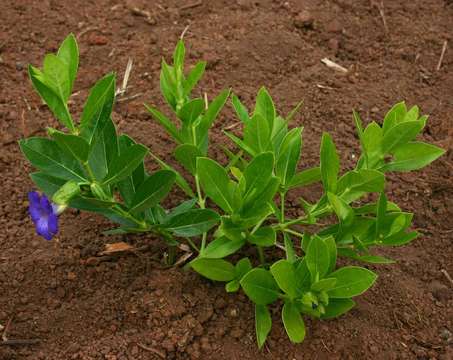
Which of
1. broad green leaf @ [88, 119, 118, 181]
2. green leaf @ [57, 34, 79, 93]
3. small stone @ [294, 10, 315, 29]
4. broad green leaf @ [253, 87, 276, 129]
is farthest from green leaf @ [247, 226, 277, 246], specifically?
small stone @ [294, 10, 315, 29]

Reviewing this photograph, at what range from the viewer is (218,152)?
2.57m

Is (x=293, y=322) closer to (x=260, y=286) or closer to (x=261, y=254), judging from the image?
(x=260, y=286)

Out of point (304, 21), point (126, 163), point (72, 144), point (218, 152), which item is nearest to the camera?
point (72, 144)

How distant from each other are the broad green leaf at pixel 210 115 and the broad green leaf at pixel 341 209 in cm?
47

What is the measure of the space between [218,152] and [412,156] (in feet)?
2.76

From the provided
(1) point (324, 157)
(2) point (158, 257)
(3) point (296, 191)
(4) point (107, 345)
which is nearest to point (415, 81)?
(3) point (296, 191)

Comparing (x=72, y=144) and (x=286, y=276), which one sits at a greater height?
(x=72, y=144)

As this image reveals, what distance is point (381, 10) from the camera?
3354 millimetres

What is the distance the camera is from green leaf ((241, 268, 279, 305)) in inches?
74.4

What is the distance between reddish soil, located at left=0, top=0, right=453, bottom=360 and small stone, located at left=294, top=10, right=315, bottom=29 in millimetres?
11

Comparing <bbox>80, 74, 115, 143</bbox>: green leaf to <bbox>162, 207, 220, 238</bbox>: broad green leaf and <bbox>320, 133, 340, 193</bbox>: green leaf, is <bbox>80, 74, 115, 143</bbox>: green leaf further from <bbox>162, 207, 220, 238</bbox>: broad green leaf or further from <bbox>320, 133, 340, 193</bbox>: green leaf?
<bbox>320, 133, 340, 193</bbox>: green leaf

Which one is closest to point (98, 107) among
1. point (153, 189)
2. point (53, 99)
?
point (53, 99)

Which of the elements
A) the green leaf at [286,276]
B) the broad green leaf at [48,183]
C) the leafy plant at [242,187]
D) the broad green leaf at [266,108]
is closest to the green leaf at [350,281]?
the leafy plant at [242,187]

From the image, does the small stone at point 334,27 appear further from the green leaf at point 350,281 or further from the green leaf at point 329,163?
the green leaf at point 350,281
